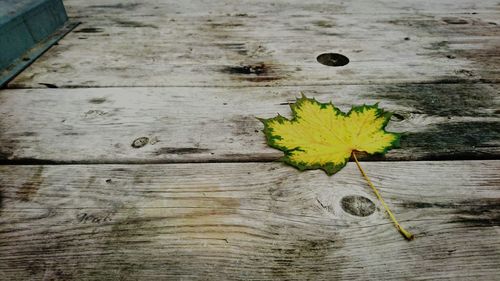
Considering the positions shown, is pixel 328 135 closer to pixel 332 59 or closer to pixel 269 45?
pixel 332 59

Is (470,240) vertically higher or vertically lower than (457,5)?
lower

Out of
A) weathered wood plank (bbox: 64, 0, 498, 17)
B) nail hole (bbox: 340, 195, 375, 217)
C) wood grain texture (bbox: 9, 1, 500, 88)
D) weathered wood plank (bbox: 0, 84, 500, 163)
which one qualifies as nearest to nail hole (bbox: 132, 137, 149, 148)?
weathered wood plank (bbox: 0, 84, 500, 163)

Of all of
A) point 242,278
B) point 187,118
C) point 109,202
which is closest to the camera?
point 242,278

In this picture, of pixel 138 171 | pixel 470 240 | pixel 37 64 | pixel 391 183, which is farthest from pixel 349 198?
pixel 37 64

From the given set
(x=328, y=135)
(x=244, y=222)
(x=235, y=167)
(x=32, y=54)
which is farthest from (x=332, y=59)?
(x=32, y=54)

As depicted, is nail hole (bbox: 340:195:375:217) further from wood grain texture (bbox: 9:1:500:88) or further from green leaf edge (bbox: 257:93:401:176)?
wood grain texture (bbox: 9:1:500:88)

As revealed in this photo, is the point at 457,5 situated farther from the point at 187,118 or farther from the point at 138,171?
the point at 138,171
